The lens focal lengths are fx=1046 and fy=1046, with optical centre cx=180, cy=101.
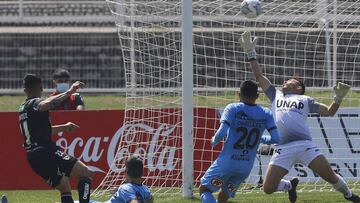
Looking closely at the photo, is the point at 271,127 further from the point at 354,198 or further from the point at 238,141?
the point at 354,198

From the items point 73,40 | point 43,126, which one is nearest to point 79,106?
point 43,126

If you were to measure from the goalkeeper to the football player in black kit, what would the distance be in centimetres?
239

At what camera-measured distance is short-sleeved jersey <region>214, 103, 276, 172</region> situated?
476 inches

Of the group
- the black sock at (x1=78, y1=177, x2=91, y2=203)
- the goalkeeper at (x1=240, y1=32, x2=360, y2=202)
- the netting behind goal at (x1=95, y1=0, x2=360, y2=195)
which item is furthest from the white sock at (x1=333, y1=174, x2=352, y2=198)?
the black sock at (x1=78, y1=177, x2=91, y2=203)

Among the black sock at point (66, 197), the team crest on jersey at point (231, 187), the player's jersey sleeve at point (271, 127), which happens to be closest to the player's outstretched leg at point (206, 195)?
the team crest on jersey at point (231, 187)

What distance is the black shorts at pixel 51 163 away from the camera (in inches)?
513

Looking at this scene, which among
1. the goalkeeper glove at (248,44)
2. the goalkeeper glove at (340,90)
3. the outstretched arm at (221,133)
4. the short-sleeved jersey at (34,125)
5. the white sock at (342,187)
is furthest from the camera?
the white sock at (342,187)

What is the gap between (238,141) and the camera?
12.1 m

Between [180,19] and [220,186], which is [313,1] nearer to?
[180,19]

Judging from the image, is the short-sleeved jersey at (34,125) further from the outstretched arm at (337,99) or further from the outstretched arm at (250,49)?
the outstretched arm at (337,99)

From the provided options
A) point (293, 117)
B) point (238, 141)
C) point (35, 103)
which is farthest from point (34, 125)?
point (293, 117)

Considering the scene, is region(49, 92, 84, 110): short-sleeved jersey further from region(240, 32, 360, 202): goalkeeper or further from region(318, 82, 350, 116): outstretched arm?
region(318, 82, 350, 116): outstretched arm

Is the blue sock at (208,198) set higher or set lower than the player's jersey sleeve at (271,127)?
lower

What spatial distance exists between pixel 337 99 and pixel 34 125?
384 cm
